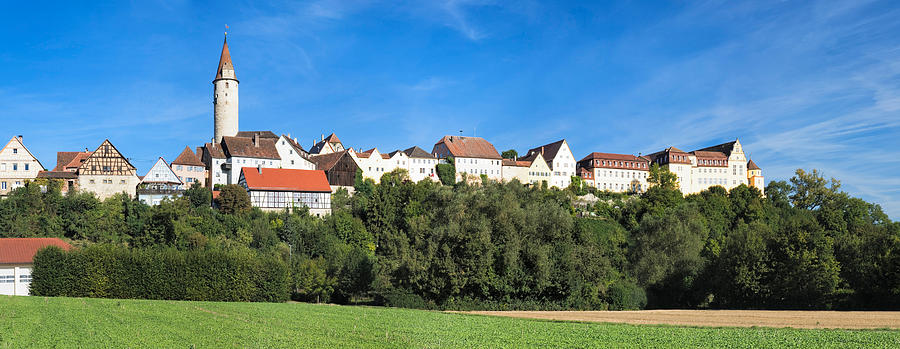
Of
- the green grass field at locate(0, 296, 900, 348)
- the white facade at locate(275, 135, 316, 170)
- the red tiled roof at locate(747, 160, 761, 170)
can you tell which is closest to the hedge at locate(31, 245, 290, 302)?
the green grass field at locate(0, 296, 900, 348)

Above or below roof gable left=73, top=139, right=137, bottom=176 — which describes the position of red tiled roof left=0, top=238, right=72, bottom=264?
below

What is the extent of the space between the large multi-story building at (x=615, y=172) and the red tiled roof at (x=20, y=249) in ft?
225

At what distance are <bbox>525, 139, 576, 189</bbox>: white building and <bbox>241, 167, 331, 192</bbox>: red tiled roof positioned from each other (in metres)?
35.1

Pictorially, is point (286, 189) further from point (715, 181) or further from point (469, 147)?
point (715, 181)

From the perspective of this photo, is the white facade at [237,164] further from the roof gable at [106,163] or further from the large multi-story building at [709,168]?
the large multi-story building at [709,168]

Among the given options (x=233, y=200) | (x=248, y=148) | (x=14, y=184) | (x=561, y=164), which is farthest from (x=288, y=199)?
(x=561, y=164)

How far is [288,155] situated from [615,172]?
154 ft

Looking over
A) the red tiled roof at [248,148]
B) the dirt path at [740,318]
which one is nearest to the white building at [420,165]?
the red tiled roof at [248,148]

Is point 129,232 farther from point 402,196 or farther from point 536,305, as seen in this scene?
point 536,305

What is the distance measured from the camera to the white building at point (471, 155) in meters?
91.1

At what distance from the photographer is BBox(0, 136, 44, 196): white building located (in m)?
66.1

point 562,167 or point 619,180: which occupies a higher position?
point 562,167

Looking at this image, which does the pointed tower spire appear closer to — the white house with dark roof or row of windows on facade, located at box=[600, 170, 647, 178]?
the white house with dark roof

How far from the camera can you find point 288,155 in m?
79.4
